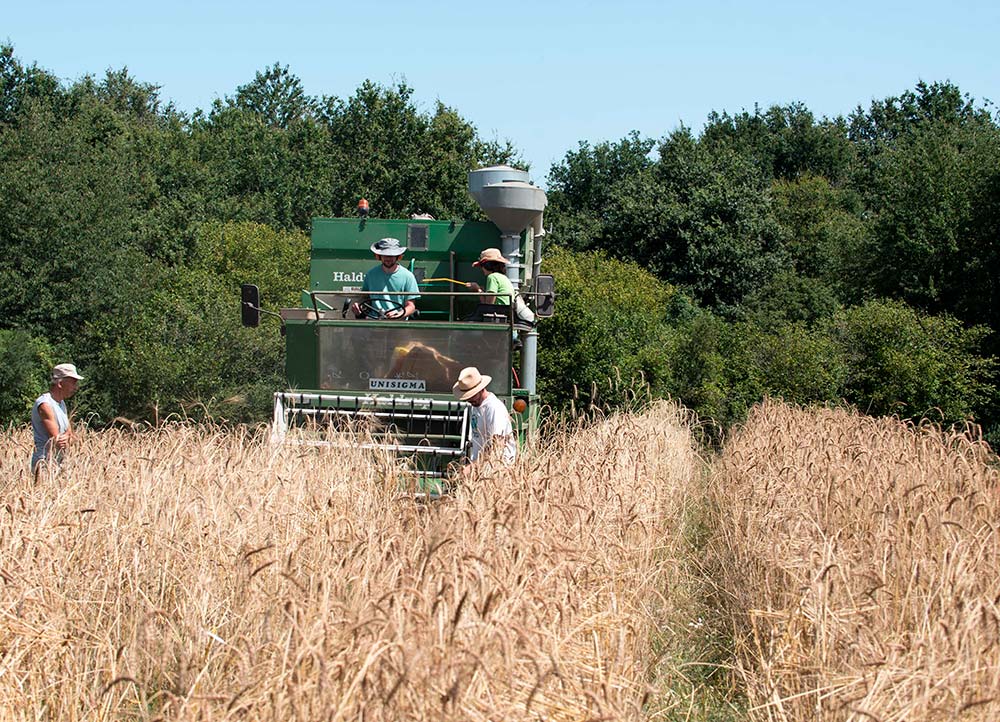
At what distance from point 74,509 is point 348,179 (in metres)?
29.4

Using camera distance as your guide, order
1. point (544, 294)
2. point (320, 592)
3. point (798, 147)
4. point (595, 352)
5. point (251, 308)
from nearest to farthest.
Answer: point (320, 592) < point (251, 308) < point (544, 294) < point (595, 352) < point (798, 147)

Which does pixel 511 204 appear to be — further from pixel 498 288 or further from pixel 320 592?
pixel 320 592

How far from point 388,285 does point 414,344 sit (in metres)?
0.90

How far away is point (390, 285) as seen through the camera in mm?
11438

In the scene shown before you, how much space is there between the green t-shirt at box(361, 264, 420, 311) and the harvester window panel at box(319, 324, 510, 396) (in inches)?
21.1

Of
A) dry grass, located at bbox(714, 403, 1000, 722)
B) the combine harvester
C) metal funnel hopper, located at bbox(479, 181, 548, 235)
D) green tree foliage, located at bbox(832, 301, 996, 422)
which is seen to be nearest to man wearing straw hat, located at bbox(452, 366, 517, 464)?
the combine harvester

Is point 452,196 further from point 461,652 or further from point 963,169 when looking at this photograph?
point 461,652

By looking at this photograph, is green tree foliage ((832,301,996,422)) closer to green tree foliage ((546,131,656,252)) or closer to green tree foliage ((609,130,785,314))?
green tree foliage ((609,130,785,314))

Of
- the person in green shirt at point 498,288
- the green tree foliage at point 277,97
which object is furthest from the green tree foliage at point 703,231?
the green tree foliage at point 277,97

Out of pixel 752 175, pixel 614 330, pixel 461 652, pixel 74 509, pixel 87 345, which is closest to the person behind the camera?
pixel 461 652

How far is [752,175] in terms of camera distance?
128 ft

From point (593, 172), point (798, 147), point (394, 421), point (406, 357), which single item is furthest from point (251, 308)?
point (798, 147)

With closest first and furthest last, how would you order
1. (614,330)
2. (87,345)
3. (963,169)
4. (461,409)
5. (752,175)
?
(461,409), (614,330), (87,345), (963,169), (752,175)

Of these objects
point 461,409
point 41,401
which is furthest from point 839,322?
point 41,401
